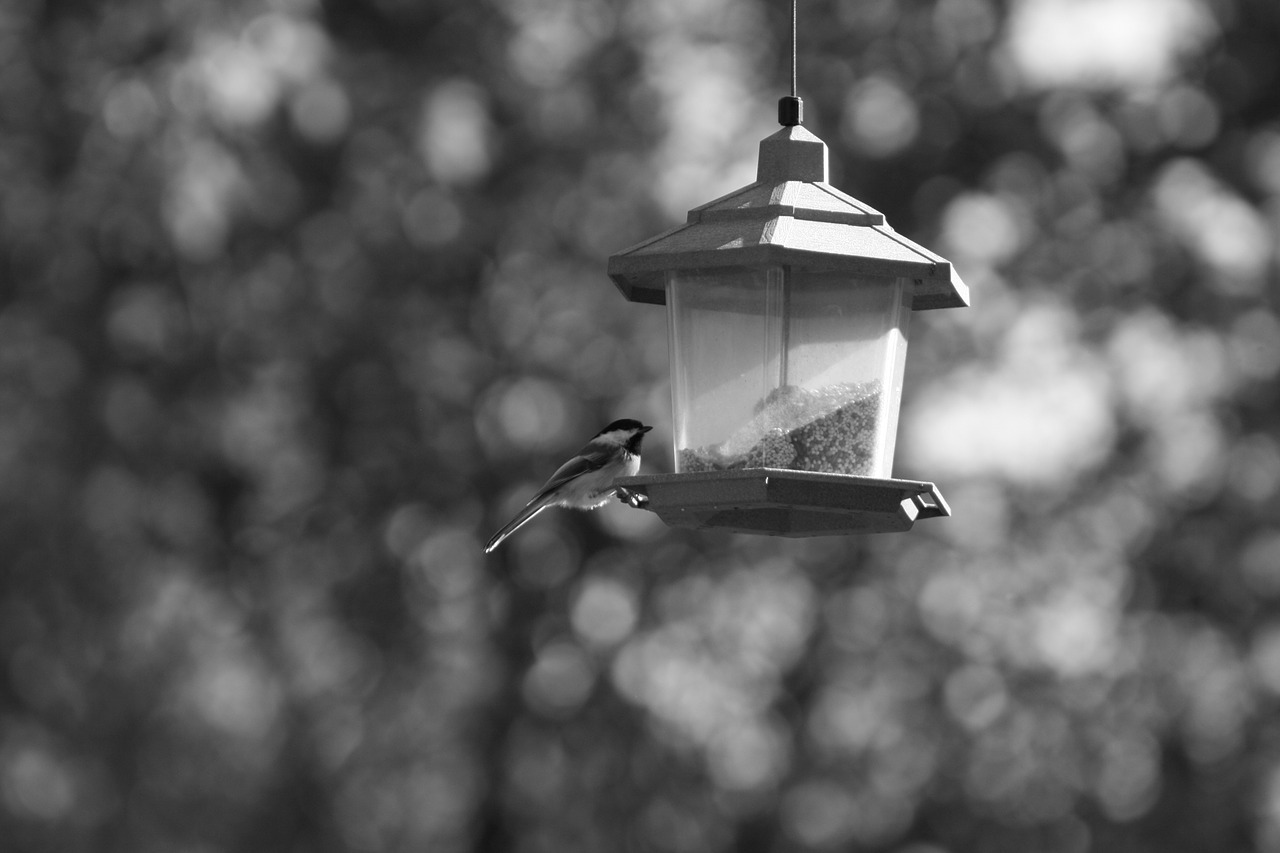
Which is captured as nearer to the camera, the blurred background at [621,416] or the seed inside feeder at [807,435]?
the seed inside feeder at [807,435]

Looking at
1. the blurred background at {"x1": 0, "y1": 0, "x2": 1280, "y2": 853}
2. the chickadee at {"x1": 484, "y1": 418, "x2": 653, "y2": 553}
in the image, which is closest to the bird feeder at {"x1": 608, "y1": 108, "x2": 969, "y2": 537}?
the chickadee at {"x1": 484, "y1": 418, "x2": 653, "y2": 553}

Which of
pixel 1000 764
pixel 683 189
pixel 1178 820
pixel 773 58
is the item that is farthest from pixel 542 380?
pixel 1178 820

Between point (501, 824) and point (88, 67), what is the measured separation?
7872 millimetres

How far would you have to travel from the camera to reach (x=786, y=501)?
6031 mm

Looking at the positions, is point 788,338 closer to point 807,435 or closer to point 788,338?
point 788,338

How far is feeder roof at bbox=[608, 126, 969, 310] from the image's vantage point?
247 inches

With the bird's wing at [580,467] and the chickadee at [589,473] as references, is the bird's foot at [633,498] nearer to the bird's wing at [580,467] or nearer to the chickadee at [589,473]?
the chickadee at [589,473]

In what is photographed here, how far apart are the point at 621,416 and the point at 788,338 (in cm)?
1136

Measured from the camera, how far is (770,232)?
6.27 m

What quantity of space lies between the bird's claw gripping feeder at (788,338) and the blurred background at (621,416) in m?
11.1

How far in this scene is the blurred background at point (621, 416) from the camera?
58.0ft

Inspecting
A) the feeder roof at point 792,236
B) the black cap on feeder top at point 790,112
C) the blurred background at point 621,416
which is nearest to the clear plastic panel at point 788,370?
the feeder roof at point 792,236

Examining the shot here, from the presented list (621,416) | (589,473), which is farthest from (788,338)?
(621,416)

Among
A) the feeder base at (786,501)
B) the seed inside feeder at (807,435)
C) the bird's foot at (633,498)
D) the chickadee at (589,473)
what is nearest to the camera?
the feeder base at (786,501)
